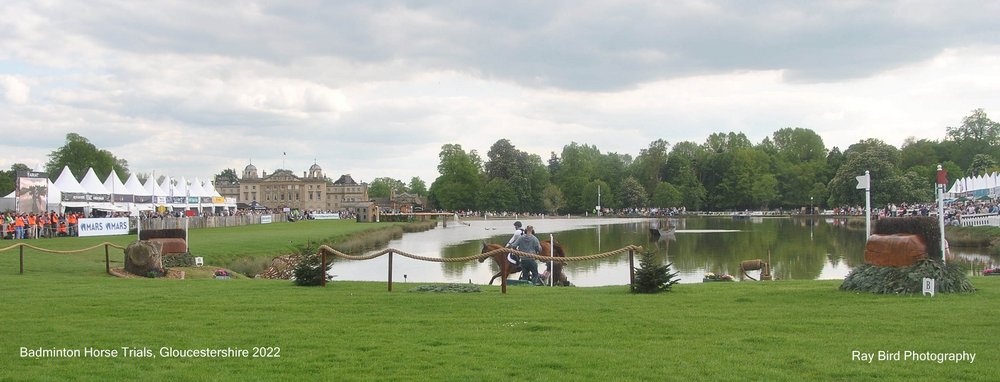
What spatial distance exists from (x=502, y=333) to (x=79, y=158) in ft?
422

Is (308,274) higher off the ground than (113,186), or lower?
lower

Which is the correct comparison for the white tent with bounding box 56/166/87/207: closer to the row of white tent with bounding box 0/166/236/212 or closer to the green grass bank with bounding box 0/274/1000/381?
the row of white tent with bounding box 0/166/236/212

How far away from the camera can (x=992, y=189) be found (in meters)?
63.9

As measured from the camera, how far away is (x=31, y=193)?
43.7 m

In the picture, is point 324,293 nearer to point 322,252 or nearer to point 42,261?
point 322,252

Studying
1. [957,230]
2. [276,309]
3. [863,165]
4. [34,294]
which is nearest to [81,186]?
[34,294]

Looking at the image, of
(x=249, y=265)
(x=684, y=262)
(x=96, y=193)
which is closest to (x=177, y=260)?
(x=249, y=265)

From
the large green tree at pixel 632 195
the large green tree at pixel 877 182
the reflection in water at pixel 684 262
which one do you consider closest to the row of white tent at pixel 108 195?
the reflection in water at pixel 684 262

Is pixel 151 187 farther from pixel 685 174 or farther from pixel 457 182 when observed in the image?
pixel 685 174

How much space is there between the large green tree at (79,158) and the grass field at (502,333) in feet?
390

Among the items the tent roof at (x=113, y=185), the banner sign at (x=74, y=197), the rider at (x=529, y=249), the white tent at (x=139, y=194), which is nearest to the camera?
the rider at (x=529, y=249)

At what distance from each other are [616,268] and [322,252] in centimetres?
1837

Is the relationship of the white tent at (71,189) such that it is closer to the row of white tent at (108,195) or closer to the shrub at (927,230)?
the row of white tent at (108,195)

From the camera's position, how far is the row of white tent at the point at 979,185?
64281 millimetres
